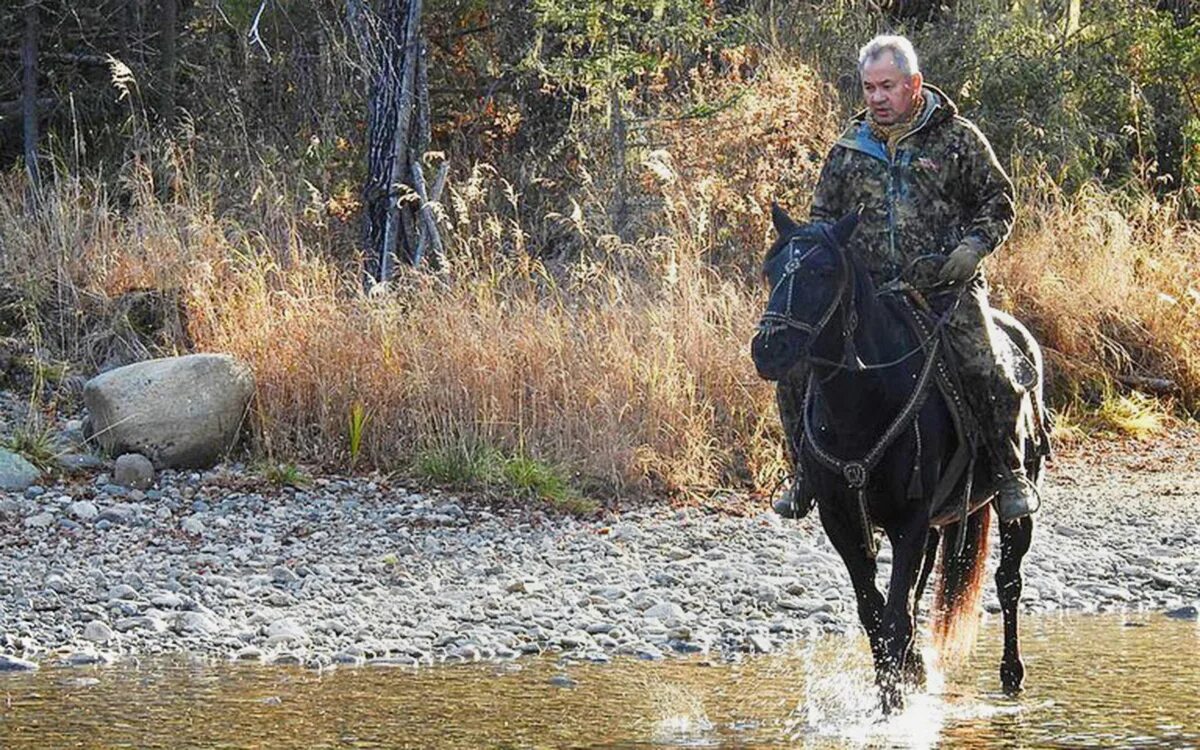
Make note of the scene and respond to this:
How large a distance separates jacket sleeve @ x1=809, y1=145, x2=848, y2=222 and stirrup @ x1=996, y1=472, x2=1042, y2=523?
1.13m

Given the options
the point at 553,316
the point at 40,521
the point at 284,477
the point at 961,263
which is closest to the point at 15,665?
the point at 40,521

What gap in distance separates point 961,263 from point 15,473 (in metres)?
5.97

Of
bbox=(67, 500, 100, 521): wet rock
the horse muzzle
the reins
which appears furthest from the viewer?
bbox=(67, 500, 100, 521): wet rock

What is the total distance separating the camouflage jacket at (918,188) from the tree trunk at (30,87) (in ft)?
32.6

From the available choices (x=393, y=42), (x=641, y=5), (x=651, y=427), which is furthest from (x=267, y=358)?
(x=641, y=5)

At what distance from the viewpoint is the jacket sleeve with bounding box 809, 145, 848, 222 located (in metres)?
6.39

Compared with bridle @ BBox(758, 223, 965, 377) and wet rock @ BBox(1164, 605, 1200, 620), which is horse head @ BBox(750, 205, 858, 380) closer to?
bridle @ BBox(758, 223, 965, 377)

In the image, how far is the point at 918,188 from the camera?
20.8 feet

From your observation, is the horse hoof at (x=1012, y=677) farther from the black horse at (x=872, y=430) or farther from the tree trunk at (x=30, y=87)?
the tree trunk at (x=30, y=87)

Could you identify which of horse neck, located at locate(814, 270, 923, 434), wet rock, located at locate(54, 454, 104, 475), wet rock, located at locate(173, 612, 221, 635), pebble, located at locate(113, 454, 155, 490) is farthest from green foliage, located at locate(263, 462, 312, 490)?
horse neck, located at locate(814, 270, 923, 434)

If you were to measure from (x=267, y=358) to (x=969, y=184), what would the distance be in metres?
5.45

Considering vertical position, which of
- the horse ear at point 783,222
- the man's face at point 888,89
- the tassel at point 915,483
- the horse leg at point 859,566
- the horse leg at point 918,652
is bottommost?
the horse leg at point 918,652

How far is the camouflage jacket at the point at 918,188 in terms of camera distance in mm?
6324

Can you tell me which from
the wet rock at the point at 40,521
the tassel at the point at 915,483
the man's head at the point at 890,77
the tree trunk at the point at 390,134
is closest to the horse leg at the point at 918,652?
the tassel at the point at 915,483
